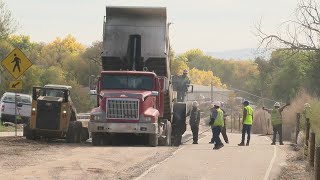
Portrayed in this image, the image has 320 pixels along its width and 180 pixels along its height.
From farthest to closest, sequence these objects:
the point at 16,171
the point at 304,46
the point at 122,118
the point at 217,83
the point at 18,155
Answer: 1. the point at 217,83
2. the point at 304,46
3. the point at 122,118
4. the point at 18,155
5. the point at 16,171

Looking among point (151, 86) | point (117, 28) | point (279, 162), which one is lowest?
point (279, 162)

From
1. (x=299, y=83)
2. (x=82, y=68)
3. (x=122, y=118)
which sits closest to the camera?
(x=122, y=118)

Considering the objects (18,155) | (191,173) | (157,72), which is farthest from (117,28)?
(191,173)

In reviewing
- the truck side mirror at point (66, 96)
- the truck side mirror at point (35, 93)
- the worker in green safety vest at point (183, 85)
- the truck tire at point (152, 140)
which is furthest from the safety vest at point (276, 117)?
the truck side mirror at point (35, 93)

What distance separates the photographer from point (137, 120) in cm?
2645

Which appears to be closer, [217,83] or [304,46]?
[304,46]

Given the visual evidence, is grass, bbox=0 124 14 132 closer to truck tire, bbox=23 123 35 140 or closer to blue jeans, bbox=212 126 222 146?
truck tire, bbox=23 123 35 140

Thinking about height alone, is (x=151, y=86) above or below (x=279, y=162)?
above

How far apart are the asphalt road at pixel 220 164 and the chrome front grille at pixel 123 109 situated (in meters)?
2.14

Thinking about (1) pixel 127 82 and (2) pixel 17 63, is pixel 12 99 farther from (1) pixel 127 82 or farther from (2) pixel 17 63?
(1) pixel 127 82

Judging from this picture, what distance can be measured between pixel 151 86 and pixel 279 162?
21.7 feet

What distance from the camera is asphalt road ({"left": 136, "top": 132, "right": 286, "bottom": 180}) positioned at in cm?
1791

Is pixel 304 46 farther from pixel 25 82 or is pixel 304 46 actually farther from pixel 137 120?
pixel 25 82

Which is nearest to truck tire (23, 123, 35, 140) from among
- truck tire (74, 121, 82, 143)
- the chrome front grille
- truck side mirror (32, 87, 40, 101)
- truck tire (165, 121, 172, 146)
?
truck side mirror (32, 87, 40, 101)
